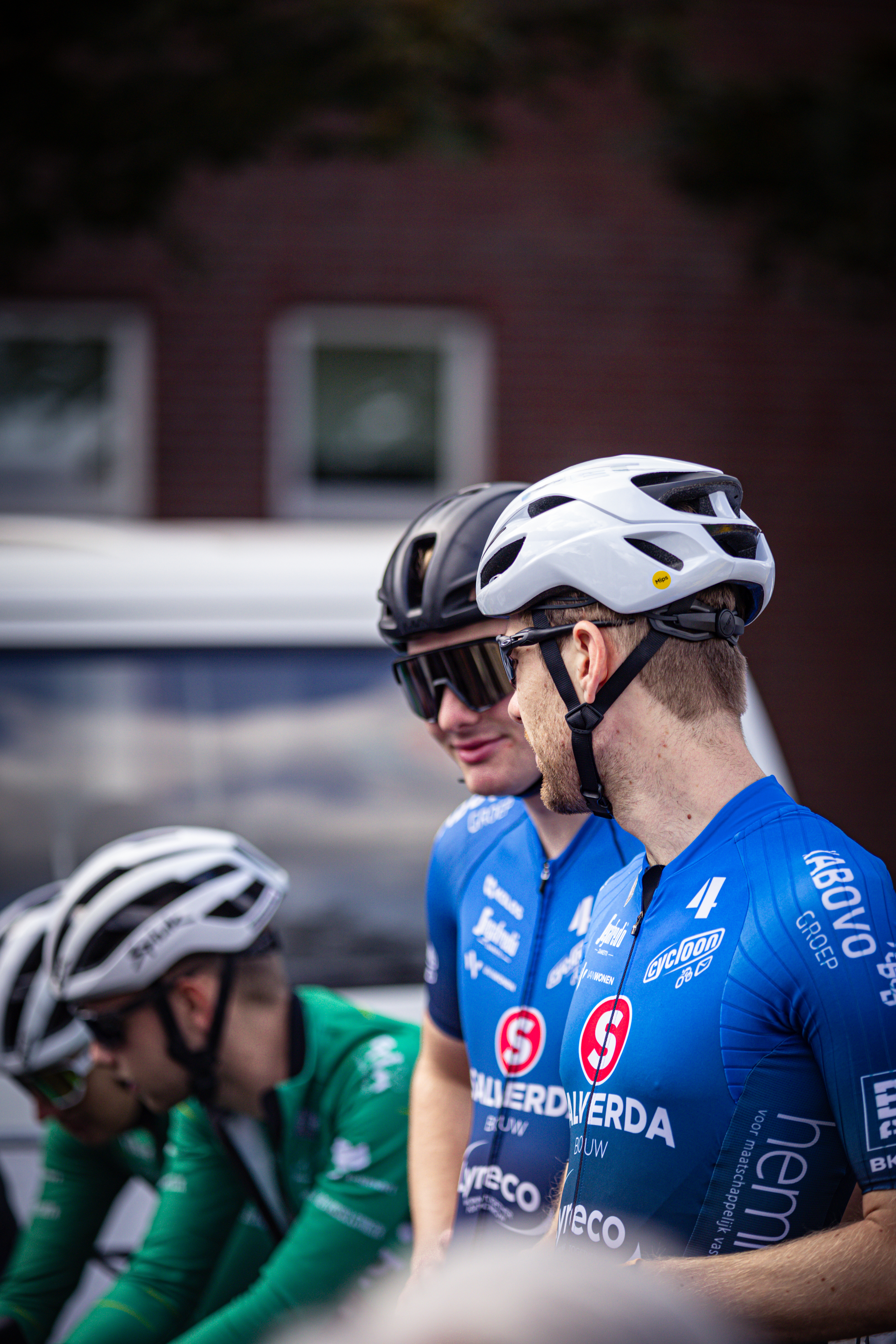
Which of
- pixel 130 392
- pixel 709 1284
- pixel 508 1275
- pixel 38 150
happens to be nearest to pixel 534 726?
pixel 709 1284

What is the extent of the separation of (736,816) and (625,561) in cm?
38

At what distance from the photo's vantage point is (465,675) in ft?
7.77

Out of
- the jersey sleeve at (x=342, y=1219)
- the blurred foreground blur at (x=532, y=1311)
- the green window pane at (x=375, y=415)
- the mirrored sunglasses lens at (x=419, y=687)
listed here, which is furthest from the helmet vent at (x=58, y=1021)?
the green window pane at (x=375, y=415)

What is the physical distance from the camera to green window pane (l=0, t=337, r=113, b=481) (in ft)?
32.4

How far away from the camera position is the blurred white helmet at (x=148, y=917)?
9.29ft

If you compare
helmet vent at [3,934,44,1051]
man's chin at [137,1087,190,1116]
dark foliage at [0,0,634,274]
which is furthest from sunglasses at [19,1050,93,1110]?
dark foliage at [0,0,634,274]

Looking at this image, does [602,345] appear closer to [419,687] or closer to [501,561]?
[419,687]

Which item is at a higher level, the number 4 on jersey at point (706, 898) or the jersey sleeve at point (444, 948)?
the number 4 on jersey at point (706, 898)

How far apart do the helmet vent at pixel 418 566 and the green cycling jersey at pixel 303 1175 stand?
3.46ft

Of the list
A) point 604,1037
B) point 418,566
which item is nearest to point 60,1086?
point 418,566

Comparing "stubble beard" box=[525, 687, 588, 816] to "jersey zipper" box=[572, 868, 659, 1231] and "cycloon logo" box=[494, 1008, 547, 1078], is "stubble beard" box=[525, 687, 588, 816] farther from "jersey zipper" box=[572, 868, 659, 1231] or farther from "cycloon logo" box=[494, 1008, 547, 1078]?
"cycloon logo" box=[494, 1008, 547, 1078]

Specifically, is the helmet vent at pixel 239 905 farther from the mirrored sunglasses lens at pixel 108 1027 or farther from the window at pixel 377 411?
the window at pixel 377 411

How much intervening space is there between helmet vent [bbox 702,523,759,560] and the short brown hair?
0.30 feet

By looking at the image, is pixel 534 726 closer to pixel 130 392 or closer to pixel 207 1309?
pixel 207 1309
